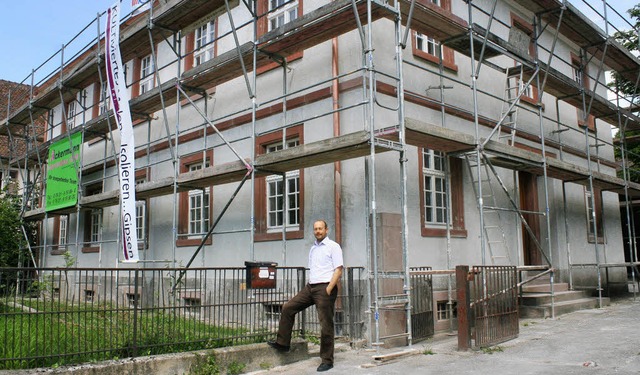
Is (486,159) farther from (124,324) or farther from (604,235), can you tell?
(604,235)

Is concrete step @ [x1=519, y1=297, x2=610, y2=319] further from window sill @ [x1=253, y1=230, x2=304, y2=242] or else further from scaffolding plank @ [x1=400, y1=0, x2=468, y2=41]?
scaffolding plank @ [x1=400, y1=0, x2=468, y2=41]

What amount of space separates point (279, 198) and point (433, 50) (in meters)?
4.41

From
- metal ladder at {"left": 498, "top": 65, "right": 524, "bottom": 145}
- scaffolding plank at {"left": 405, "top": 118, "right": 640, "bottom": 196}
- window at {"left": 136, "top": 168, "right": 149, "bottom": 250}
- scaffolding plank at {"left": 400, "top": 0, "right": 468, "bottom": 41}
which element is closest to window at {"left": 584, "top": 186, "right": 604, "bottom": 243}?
scaffolding plank at {"left": 405, "top": 118, "right": 640, "bottom": 196}

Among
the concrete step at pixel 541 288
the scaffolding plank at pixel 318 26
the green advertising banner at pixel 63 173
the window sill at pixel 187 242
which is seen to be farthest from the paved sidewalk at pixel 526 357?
the green advertising banner at pixel 63 173

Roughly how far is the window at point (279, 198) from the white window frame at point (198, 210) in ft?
6.22

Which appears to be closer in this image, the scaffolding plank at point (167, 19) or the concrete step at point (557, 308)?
the concrete step at point (557, 308)

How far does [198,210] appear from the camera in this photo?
14.6 m

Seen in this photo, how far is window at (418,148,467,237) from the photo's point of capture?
38.3 feet

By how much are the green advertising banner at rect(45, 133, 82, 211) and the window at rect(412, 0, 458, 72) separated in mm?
10211

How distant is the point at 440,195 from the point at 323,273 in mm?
4861

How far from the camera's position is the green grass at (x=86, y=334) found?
21.8ft

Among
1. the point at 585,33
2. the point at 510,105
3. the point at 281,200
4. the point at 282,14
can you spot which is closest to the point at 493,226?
the point at 510,105

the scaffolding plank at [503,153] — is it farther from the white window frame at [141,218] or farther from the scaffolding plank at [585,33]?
the white window frame at [141,218]

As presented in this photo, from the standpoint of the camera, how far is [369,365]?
7.98 meters
